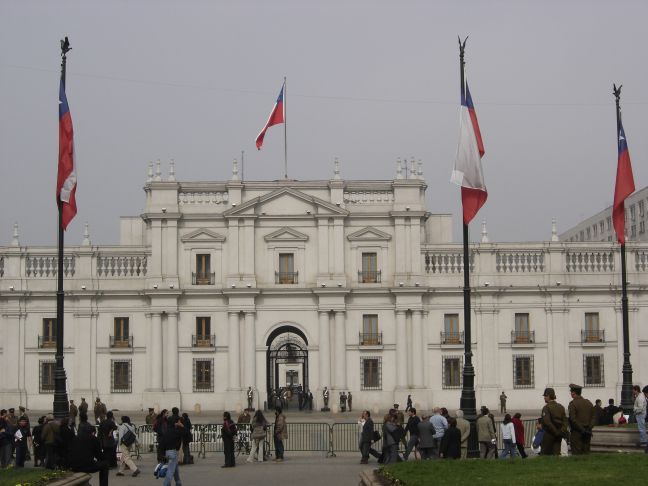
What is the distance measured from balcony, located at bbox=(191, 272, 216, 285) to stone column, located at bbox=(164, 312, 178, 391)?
2088mm

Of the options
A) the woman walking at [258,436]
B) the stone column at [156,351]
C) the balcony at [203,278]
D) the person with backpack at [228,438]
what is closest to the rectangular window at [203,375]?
the stone column at [156,351]

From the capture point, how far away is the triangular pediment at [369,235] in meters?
59.6

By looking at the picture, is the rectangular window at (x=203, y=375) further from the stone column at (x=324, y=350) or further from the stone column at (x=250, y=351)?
the stone column at (x=324, y=350)

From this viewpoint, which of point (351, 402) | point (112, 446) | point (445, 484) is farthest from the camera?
point (351, 402)

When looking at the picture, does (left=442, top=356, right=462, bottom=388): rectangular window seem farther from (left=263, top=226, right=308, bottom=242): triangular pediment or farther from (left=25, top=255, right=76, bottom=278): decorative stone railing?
(left=25, top=255, right=76, bottom=278): decorative stone railing

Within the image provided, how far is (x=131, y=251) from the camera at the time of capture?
59781mm

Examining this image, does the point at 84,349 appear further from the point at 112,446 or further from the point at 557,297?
the point at 112,446

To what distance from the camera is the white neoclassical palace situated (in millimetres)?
58781

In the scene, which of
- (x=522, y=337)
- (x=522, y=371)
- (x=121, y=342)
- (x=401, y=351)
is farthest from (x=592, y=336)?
(x=121, y=342)

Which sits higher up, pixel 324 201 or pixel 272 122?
pixel 272 122

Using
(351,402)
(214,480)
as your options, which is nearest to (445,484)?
(214,480)

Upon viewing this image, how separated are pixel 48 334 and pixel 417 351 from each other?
19.9m

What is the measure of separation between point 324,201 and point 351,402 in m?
10.8

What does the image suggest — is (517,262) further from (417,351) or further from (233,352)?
(233,352)
